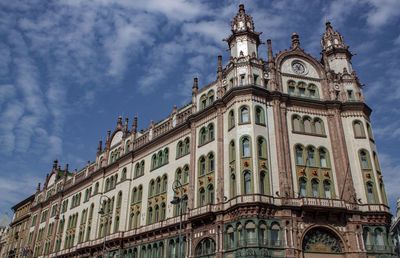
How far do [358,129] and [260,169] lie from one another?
1397cm

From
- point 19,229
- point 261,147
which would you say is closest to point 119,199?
point 261,147

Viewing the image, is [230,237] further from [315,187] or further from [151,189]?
[151,189]

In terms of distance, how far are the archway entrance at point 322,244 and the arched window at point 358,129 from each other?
12175 mm

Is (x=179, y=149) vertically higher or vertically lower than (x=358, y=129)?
higher

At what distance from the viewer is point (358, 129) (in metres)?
43.2

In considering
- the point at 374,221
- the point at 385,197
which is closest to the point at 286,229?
the point at 374,221

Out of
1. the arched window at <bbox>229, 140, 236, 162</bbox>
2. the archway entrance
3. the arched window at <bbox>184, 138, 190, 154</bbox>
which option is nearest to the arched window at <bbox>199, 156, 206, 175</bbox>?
the arched window at <bbox>184, 138, 190, 154</bbox>

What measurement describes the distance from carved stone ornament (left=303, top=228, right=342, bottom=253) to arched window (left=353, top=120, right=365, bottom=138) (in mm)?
12220

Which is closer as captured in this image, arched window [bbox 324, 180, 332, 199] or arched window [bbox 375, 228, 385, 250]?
arched window [bbox 375, 228, 385, 250]

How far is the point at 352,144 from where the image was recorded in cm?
4209

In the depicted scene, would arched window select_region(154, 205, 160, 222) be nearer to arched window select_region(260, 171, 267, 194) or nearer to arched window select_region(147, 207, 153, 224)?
arched window select_region(147, 207, 153, 224)

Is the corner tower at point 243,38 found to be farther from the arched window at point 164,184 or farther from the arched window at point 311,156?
the arched window at point 164,184

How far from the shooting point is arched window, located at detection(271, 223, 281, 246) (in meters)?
34.9

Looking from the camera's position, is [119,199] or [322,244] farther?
[119,199]
